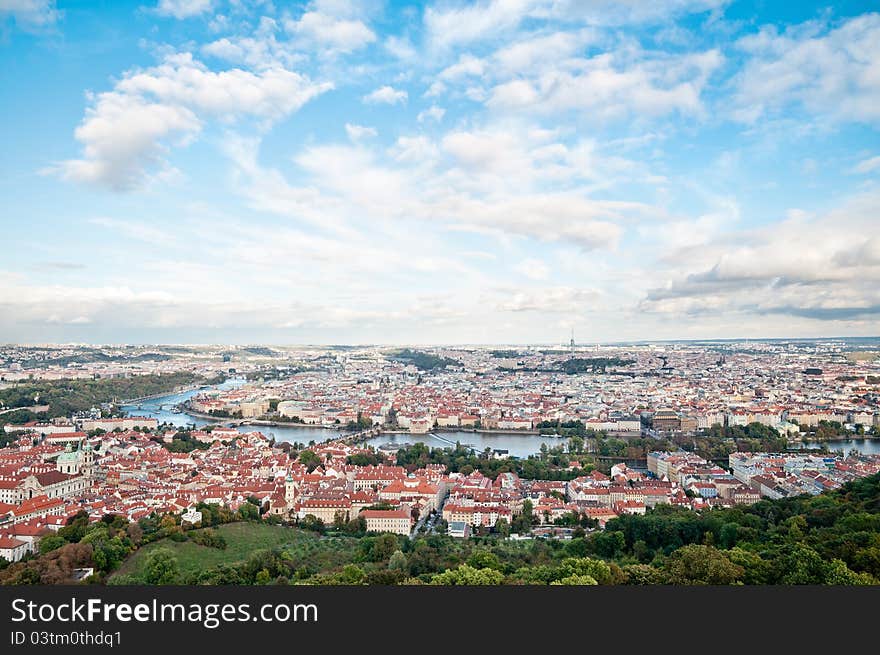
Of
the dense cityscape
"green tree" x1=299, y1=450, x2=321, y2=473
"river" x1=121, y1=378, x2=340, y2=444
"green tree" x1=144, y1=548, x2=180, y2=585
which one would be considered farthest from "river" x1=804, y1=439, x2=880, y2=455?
"green tree" x1=144, y1=548, x2=180, y2=585

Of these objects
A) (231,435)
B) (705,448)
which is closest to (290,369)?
(231,435)

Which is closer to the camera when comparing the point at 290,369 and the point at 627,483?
the point at 627,483

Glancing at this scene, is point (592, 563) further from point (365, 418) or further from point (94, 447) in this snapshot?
point (365, 418)

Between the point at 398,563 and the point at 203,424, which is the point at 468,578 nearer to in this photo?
the point at 398,563

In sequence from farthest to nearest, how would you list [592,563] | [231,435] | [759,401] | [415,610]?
[759,401] → [231,435] → [592,563] → [415,610]

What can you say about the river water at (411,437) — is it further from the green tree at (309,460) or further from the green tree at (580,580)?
the green tree at (580,580)

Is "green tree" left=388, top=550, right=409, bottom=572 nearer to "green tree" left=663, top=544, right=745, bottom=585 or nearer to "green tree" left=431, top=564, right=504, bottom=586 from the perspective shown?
"green tree" left=431, top=564, right=504, bottom=586

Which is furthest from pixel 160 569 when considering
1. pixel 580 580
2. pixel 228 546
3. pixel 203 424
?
pixel 203 424
